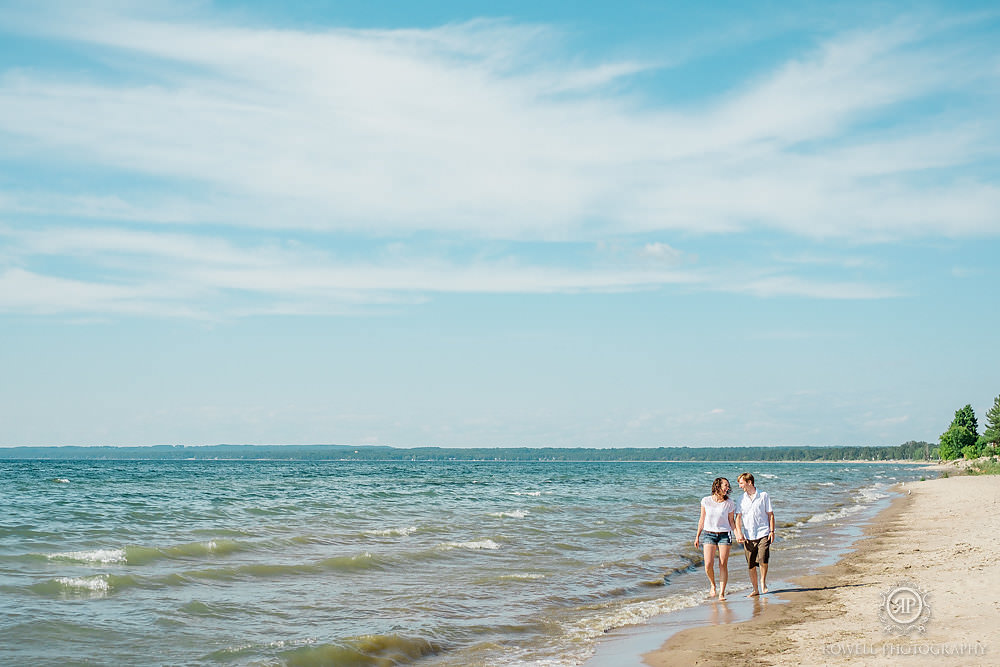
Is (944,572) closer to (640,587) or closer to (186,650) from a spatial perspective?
(640,587)

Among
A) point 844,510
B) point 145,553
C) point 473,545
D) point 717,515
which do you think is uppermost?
point 717,515

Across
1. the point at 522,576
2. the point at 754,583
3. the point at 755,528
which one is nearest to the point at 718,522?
the point at 755,528

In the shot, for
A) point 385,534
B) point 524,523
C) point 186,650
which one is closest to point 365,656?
point 186,650

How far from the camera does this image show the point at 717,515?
43.3 feet

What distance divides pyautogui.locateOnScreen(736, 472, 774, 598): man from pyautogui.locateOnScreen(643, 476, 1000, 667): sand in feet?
2.43

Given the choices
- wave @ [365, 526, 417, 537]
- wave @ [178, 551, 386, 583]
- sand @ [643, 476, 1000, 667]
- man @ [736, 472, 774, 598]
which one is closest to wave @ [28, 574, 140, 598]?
wave @ [178, 551, 386, 583]

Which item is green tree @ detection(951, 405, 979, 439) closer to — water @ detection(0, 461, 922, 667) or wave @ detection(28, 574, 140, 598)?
water @ detection(0, 461, 922, 667)

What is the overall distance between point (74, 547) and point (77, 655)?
30.8ft

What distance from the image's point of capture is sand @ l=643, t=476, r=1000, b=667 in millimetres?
8906

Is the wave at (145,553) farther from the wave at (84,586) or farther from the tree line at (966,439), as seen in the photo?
the tree line at (966,439)

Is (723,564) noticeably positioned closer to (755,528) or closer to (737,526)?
(737,526)

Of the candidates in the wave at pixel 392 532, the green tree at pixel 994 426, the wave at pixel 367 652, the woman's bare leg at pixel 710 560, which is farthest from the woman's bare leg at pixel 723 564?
the green tree at pixel 994 426

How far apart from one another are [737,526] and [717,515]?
0.63 metres

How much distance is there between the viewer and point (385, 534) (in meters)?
23.1
